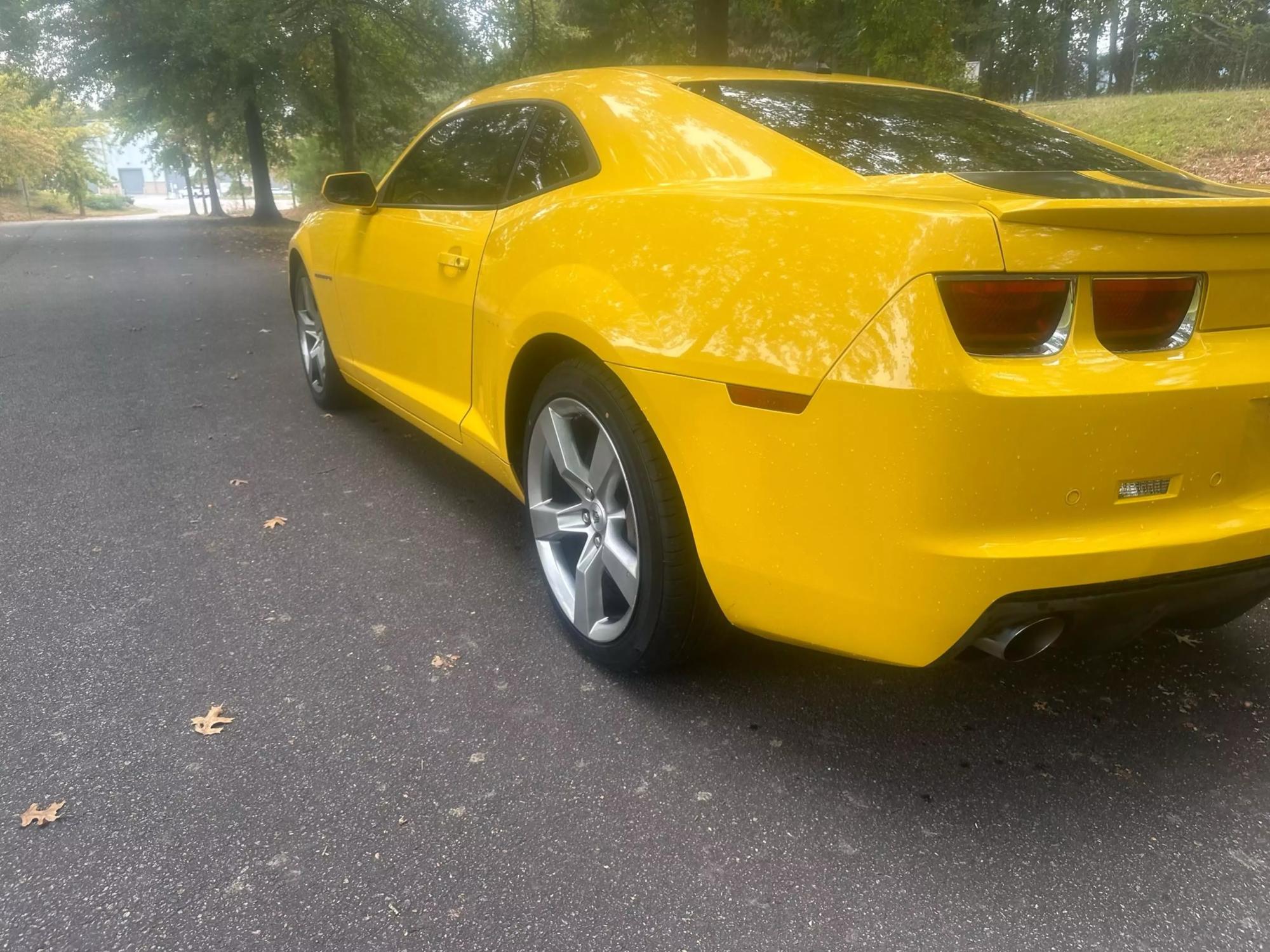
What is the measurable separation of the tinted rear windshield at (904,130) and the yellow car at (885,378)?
2 cm

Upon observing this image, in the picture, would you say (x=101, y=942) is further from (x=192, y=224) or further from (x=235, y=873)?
(x=192, y=224)

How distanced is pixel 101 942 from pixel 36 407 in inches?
185

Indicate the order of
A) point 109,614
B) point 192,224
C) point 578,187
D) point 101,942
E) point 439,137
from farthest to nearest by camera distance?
1. point 192,224
2. point 439,137
3. point 109,614
4. point 578,187
5. point 101,942

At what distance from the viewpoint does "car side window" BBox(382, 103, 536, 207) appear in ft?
10.5

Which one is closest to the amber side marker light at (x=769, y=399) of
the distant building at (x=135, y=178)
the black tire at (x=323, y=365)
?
the black tire at (x=323, y=365)

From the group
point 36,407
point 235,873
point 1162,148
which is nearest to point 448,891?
point 235,873

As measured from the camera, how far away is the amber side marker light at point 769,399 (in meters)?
1.87

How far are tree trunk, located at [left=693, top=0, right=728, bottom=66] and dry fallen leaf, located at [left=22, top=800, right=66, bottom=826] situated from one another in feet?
27.6

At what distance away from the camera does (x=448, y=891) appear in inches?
73.4

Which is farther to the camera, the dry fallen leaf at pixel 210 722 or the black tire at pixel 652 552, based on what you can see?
the dry fallen leaf at pixel 210 722

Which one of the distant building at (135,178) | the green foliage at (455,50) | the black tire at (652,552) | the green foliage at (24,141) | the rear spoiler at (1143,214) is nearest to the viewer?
the rear spoiler at (1143,214)

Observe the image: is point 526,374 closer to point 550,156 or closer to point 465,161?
point 550,156

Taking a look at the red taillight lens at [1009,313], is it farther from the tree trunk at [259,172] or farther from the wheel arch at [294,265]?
the tree trunk at [259,172]

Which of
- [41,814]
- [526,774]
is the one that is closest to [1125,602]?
[526,774]
